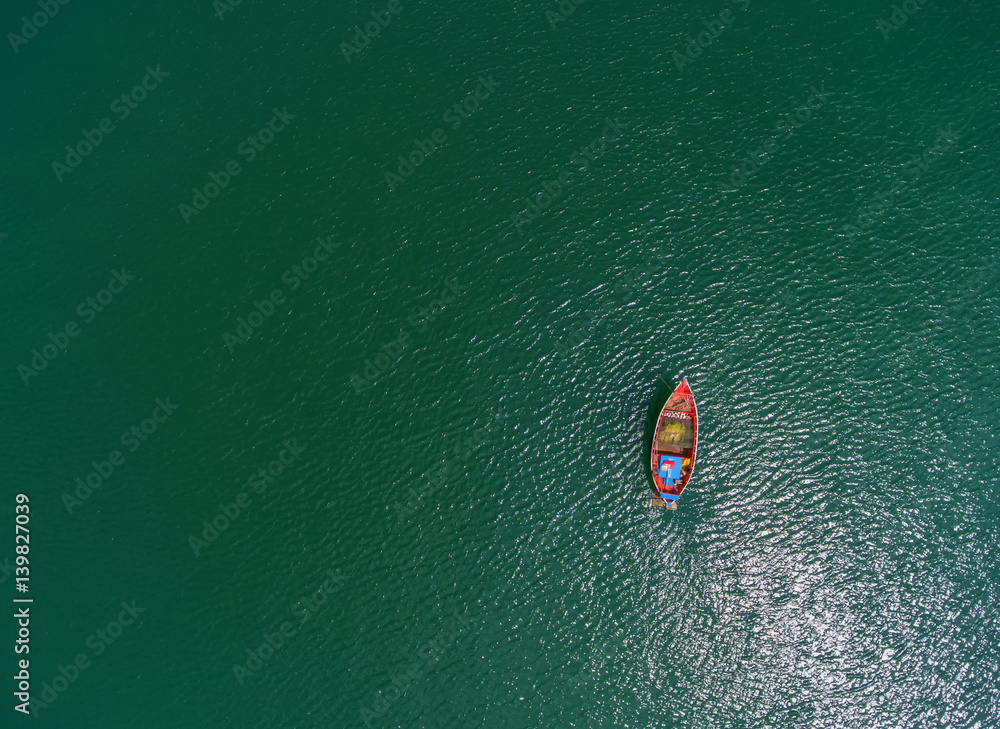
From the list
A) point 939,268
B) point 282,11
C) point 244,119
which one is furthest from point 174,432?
point 939,268

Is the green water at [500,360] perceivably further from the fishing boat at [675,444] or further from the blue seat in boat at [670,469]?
the blue seat in boat at [670,469]

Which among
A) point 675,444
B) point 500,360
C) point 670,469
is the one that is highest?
point 500,360

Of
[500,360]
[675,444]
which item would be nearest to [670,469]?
[675,444]

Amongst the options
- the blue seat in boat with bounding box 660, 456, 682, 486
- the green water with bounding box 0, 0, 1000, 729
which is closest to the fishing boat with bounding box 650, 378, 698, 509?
the blue seat in boat with bounding box 660, 456, 682, 486

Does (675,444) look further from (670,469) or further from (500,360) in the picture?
(500,360)

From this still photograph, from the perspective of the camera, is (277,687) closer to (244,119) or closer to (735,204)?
(244,119)

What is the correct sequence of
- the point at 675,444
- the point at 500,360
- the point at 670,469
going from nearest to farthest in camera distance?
the point at 670,469 < the point at 675,444 < the point at 500,360

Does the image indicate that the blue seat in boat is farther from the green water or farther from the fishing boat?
the green water
